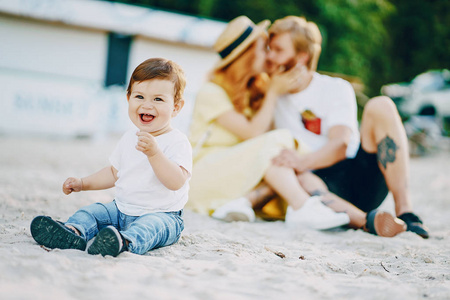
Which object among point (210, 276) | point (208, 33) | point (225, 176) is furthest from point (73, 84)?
point (210, 276)

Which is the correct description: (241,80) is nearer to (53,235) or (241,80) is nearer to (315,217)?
(315,217)

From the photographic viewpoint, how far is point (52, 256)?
1554 mm

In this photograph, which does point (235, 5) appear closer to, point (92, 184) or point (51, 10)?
point (51, 10)

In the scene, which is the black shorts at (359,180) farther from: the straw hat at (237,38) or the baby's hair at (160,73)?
the baby's hair at (160,73)

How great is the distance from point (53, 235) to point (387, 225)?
5.52ft

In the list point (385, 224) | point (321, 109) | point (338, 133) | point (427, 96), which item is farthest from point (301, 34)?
point (427, 96)

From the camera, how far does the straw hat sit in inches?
121

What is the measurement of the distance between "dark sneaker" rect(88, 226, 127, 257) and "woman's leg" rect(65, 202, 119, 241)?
0.68ft

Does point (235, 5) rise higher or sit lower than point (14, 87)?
higher

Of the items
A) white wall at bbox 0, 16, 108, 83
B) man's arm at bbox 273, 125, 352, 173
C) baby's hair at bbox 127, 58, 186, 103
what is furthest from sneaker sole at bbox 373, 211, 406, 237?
white wall at bbox 0, 16, 108, 83

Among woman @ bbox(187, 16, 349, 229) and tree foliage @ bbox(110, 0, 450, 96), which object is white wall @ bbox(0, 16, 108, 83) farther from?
woman @ bbox(187, 16, 349, 229)

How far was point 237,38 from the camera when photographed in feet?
10.1

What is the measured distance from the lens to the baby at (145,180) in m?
1.73

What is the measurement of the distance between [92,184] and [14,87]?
6.18 meters
